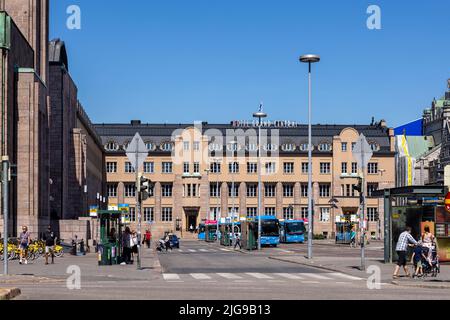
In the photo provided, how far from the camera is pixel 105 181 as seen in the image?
13750 cm

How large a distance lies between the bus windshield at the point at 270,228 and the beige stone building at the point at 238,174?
49.6 meters

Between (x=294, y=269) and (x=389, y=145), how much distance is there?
105612 mm

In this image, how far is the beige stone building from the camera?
13538 cm

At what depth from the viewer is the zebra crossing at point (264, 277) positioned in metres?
30.4

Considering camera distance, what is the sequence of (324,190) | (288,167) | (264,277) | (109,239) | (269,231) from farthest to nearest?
(324,190) → (288,167) → (269,231) → (109,239) → (264,277)

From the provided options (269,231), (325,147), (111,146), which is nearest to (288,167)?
(325,147)

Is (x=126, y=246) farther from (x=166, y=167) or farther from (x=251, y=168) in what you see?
(x=251, y=168)

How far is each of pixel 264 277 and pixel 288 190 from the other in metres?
107

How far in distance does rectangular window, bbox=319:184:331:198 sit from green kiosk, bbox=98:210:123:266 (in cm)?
9920

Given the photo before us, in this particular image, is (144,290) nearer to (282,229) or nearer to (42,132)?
(42,132)

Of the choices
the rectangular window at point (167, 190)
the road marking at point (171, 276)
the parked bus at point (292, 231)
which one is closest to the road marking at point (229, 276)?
the road marking at point (171, 276)

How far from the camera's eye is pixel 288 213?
137875 millimetres

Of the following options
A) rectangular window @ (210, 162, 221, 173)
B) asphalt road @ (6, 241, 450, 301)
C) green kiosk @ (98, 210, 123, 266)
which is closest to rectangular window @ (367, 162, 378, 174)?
rectangular window @ (210, 162, 221, 173)

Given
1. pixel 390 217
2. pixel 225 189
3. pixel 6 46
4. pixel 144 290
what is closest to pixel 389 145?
pixel 225 189
